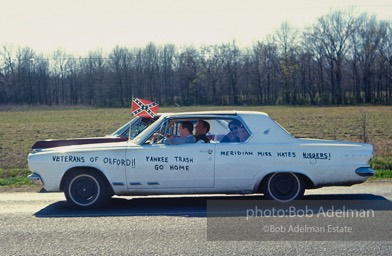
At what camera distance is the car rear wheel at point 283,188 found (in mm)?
8008

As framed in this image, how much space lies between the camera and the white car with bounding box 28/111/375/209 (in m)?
7.88

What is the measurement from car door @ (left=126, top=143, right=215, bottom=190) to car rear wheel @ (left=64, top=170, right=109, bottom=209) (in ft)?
1.56

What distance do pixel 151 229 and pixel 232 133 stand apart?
2.36 metres

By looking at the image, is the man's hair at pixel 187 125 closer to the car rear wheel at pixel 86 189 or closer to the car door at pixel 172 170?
the car door at pixel 172 170

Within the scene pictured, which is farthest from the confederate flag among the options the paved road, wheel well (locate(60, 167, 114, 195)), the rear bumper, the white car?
the rear bumper

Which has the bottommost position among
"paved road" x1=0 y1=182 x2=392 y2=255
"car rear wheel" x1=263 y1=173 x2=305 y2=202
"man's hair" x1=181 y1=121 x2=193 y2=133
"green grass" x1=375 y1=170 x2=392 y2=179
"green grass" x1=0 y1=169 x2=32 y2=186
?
"green grass" x1=375 y1=170 x2=392 y2=179

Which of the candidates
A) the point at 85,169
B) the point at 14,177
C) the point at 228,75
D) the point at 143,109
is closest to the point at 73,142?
the point at 143,109

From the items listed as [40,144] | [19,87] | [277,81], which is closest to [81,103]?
[19,87]

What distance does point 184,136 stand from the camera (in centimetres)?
834

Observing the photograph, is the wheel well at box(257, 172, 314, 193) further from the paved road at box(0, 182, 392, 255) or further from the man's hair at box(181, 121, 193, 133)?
the man's hair at box(181, 121, 193, 133)

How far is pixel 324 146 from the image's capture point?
805 cm

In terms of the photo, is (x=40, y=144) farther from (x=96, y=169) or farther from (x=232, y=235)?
(x=232, y=235)

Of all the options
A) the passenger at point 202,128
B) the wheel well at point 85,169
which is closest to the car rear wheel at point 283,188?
the passenger at point 202,128

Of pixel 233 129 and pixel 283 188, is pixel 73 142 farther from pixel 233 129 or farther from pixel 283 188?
pixel 283 188
